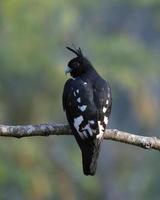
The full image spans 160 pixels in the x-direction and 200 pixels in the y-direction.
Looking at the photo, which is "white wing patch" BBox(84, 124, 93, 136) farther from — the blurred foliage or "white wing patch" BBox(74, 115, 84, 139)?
the blurred foliage

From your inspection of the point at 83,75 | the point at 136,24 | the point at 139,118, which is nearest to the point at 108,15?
the point at 136,24

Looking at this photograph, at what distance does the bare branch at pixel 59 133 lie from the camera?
6.23 metres

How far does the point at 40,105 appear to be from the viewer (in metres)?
16.1

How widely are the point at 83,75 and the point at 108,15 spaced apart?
48.3ft

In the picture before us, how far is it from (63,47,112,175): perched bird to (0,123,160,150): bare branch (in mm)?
84

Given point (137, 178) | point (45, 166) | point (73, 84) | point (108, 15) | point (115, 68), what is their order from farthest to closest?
point (108, 15) < point (115, 68) < point (137, 178) < point (45, 166) < point (73, 84)

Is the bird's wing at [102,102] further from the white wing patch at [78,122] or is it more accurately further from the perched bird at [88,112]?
the white wing patch at [78,122]

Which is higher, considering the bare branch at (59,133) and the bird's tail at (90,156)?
the bare branch at (59,133)

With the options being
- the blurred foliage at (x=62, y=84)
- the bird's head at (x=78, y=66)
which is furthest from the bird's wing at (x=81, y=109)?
the blurred foliage at (x=62, y=84)

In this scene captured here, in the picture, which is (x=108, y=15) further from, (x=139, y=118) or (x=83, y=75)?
(x=83, y=75)

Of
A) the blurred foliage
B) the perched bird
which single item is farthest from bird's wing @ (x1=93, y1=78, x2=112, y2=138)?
the blurred foliage

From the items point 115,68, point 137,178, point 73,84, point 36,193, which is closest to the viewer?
point 73,84

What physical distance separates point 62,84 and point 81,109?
9.53 m

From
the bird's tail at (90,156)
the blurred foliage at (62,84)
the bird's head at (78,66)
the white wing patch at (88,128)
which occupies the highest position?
the bird's head at (78,66)
